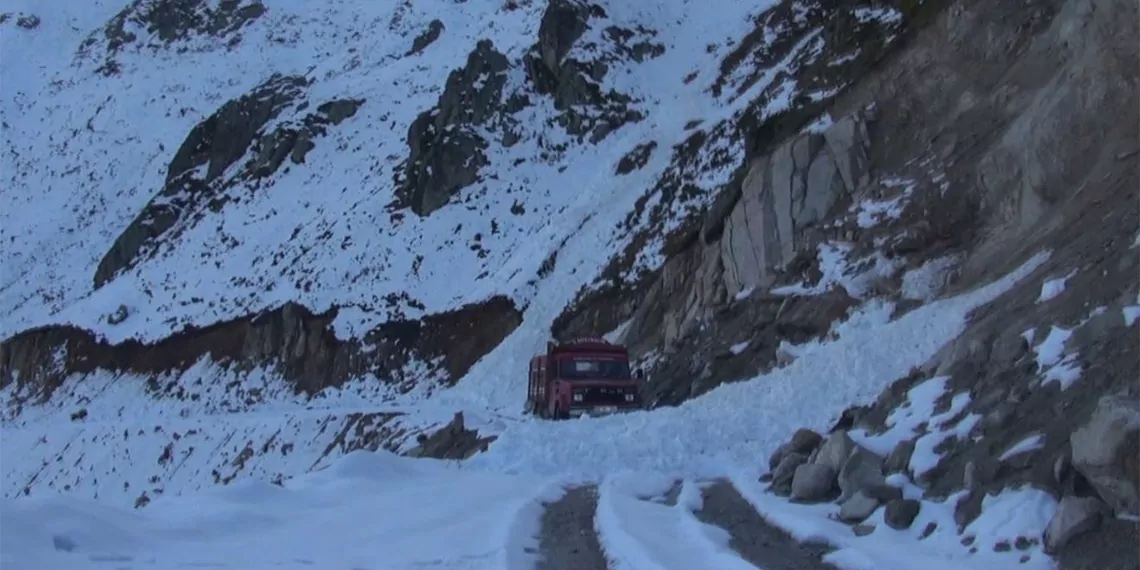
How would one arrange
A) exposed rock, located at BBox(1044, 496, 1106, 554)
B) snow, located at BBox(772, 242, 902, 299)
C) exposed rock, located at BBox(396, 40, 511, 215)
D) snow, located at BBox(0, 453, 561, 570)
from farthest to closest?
1. exposed rock, located at BBox(396, 40, 511, 215)
2. snow, located at BBox(772, 242, 902, 299)
3. snow, located at BBox(0, 453, 561, 570)
4. exposed rock, located at BBox(1044, 496, 1106, 554)

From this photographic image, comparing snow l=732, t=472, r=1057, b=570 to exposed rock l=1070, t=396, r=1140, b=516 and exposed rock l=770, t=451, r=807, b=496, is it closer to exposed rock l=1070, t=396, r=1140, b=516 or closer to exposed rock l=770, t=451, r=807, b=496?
exposed rock l=1070, t=396, r=1140, b=516

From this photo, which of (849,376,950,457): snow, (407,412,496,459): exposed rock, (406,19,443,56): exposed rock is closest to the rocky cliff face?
(849,376,950,457): snow

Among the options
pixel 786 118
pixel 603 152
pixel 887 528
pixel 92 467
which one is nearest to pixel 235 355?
pixel 92 467

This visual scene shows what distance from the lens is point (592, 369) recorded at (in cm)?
2594

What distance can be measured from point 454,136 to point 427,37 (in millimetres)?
21131

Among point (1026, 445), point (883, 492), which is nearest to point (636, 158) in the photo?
point (883, 492)

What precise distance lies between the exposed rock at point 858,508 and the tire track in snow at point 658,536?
1164 mm

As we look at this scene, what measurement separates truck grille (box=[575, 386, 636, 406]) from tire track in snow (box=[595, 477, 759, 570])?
11128mm

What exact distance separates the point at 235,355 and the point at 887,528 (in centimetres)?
3873

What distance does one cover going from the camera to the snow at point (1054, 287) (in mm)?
13329

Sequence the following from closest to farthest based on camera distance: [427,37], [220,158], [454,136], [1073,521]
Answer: [1073,521] → [454,136] → [220,158] → [427,37]

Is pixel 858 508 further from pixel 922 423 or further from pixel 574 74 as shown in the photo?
pixel 574 74

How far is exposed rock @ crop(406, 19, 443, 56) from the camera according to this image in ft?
221

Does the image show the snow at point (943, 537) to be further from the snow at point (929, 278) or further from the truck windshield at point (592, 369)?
the truck windshield at point (592, 369)
